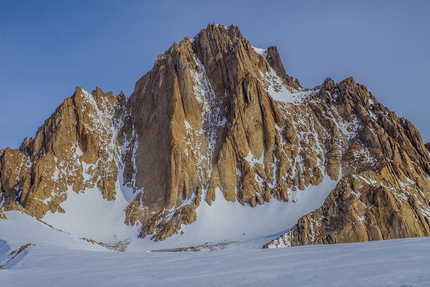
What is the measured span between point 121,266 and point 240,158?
8198 centimetres

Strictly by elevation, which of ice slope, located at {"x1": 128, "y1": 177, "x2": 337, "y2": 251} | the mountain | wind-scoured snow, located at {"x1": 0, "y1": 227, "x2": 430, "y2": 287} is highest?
the mountain

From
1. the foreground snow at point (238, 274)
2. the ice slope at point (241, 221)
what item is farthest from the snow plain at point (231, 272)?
the ice slope at point (241, 221)

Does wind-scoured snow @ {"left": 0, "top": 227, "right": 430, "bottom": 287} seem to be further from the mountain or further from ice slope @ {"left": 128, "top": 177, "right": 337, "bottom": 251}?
the mountain

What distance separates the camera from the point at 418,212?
64312 mm

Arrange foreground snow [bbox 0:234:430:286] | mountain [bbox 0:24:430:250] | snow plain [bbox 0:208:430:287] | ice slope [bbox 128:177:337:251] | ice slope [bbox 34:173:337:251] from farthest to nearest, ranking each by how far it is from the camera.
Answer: mountain [bbox 0:24:430:250] → ice slope [bbox 34:173:337:251] → ice slope [bbox 128:177:337:251] → snow plain [bbox 0:208:430:287] → foreground snow [bbox 0:234:430:286]

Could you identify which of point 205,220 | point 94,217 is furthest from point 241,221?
point 94,217

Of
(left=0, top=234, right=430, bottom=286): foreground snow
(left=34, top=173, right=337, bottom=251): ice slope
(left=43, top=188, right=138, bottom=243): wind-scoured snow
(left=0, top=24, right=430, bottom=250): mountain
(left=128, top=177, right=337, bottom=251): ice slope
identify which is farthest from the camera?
(left=0, top=24, right=430, bottom=250): mountain

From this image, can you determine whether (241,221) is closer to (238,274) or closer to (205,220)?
(205,220)

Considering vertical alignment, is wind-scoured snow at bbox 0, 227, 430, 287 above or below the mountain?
below

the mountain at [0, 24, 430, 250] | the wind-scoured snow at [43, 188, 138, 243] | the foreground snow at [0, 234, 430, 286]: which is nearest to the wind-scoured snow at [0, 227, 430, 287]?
the foreground snow at [0, 234, 430, 286]

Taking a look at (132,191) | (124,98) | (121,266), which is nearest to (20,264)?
(121,266)

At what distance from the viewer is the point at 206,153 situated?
10256 centimetres

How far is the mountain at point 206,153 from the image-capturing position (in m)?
89.1

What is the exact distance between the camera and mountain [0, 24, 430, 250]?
292 ft
